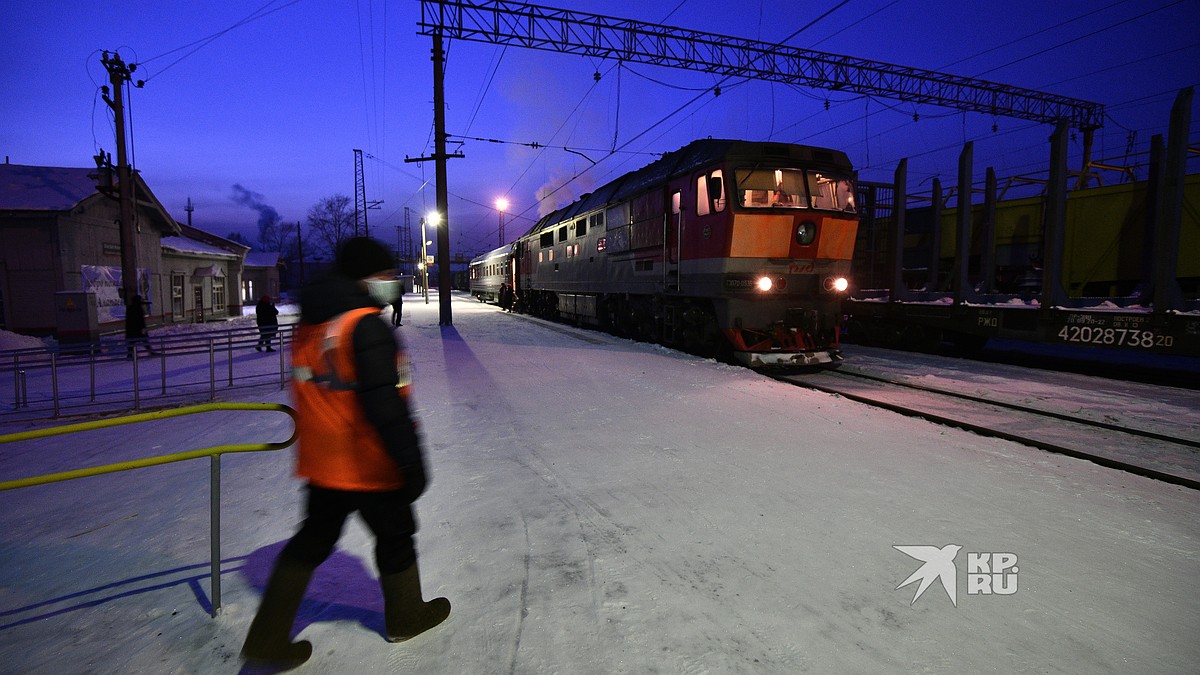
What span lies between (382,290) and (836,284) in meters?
8.94

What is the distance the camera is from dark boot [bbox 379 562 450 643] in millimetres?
2439

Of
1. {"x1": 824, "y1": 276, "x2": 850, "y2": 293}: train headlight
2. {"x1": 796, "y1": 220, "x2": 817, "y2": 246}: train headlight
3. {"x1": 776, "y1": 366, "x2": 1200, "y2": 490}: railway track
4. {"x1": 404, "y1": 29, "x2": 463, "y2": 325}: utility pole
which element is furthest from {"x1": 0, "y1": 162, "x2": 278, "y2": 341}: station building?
{"x1": 776, "y1": 366, "x2": 1200, "y2": 490}: railway track

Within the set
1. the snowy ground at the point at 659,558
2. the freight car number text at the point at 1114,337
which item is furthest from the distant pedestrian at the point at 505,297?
the freight car number text at the point at 1114,337

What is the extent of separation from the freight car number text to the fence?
11.7 metres

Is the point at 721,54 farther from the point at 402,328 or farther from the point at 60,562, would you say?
the point at 60,562

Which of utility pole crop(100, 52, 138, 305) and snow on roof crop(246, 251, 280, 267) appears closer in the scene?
utility pole crop(100, 52, 138, 305)

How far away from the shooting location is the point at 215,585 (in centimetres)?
271

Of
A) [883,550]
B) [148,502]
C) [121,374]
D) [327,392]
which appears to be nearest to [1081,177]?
[883,550]

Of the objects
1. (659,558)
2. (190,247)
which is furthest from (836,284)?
(190,247)

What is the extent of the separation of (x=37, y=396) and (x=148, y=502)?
8495 mm

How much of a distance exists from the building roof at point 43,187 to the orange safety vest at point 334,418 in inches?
832

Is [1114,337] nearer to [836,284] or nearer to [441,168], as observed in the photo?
[836,284]

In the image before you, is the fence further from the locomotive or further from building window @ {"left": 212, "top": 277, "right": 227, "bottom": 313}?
building window @ {"left": 212, "top": 277, "right": 227, "bottom": 313}

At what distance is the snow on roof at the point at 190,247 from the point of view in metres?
23.1
